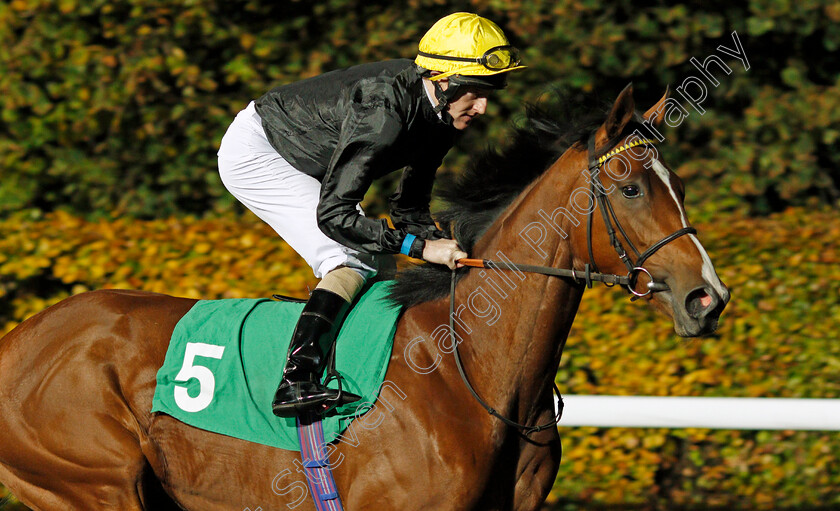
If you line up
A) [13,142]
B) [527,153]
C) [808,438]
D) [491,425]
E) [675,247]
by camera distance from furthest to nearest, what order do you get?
1. [13,142]
2. [808,438]
3. [527,153]
4. [491,425]
5. [675,247]

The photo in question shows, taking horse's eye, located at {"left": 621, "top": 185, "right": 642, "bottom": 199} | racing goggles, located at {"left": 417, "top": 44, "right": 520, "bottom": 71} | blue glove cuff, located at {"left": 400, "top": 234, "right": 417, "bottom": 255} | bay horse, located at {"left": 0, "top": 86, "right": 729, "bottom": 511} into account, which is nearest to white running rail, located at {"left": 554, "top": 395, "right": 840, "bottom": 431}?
bay horse, located at {"left": 0, "top": 86, "right": 729, "bottom": 511}

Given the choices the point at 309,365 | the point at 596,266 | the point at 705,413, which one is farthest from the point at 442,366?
the point at 705,413

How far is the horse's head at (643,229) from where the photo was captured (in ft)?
7.50

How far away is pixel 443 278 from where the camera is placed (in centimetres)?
275

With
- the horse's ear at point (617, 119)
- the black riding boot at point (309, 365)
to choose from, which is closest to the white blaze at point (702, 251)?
the horse's ear at point (617, 119)

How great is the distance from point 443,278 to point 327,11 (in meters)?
3.36

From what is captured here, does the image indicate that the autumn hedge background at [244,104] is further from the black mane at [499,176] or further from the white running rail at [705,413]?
the black mane at [499,176]

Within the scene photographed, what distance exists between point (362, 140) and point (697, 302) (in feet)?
3.47

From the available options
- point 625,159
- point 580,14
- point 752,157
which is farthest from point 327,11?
point 625,159

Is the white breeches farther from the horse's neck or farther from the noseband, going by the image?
the noseband

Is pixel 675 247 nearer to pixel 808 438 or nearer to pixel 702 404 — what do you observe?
pixel 702 404

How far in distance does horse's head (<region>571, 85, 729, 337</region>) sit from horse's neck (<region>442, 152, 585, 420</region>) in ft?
0.28

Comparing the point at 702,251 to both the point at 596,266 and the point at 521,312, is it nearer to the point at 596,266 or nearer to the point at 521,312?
the point at 596,266

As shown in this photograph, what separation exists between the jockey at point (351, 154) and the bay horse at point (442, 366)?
0.17 metres
